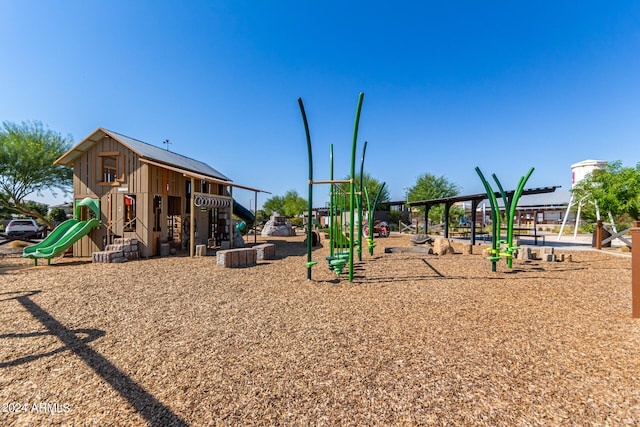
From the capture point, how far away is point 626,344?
3371 millimetres

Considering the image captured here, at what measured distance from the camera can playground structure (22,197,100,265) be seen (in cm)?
930

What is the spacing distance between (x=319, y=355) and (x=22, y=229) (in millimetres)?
23797

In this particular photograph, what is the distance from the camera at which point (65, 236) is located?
411 inches

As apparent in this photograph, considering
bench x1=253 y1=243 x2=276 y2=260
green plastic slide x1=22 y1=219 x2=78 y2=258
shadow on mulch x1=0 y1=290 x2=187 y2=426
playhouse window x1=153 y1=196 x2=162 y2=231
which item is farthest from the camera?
playhouse window x1=153 y1=196 x2=162 y2=231

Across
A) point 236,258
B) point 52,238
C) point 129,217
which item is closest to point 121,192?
point 129,217

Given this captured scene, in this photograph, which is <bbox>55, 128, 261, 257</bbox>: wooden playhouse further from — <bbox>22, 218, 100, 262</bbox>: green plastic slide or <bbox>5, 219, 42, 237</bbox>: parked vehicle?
<bbox>5, 219, 42, 237</bbox>: parked vehicle

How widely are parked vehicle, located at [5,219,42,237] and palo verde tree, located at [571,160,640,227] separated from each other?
1248 inches

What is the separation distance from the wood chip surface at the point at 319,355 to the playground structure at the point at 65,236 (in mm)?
3888

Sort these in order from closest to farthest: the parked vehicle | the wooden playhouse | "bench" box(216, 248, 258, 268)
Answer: "bench" box(216, 248, 258, 268) → the wooden playhouse → the parked vehicle

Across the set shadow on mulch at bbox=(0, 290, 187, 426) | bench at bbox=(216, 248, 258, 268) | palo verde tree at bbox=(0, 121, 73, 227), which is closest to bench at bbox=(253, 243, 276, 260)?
bench at bbox=(216, 248, 258, 268)

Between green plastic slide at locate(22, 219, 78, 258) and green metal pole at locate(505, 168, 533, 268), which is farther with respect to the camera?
green plastic slide at locate(22, 219, 78, 258)

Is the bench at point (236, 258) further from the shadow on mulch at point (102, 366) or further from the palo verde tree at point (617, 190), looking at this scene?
the palo verde tree at point (617, 190)

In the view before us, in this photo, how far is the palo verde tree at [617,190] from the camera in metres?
13.1

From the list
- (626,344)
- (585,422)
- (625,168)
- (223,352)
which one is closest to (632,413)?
(585,422)
